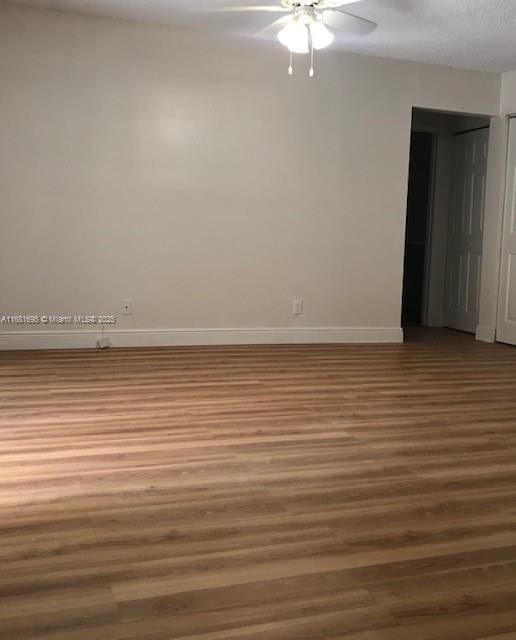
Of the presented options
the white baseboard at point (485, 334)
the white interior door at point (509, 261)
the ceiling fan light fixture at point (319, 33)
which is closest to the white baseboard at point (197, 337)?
the white baseboard at point (485, 334)

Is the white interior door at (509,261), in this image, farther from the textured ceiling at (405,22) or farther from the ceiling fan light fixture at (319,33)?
the ceiling fan light fixture at (319,33)

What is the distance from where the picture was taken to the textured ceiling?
16.0 ft

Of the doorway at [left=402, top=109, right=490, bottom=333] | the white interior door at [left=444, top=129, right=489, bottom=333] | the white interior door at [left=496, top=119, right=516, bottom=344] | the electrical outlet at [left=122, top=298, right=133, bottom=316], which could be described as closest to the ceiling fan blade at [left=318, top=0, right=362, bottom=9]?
the electrical outlet at [left=122, top=298, right=133, bottom=316]

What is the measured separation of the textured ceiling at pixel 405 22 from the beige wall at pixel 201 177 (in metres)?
0.21

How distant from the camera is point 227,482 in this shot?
271 cm

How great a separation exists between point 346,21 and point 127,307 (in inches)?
109

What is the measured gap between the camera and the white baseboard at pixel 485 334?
684cm

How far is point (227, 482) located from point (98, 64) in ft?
13.1

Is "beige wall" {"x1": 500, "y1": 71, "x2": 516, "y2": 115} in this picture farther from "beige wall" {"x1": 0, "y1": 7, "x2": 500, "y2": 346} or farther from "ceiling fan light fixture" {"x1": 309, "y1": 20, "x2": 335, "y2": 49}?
"ceiling fan light fixture" {"x1": 309, "y1": 20, "x2": 335, "y2": 49}

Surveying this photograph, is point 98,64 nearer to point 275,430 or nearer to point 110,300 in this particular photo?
point 110,300

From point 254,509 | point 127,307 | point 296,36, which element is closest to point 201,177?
point 127,307

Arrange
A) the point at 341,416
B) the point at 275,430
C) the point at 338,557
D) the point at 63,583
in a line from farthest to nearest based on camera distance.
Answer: the point at 341,416
the point at 275,430
the point at 338,557
the point at 63,583

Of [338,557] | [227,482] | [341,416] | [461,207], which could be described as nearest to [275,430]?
[341,416]

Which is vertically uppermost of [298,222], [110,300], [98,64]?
[98,64]
